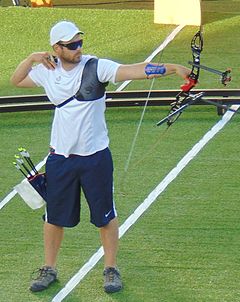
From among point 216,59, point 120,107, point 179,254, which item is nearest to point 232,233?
point 179,254

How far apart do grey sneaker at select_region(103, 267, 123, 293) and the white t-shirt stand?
0.83 m

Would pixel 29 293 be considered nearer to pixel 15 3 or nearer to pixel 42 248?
pixel 42 248

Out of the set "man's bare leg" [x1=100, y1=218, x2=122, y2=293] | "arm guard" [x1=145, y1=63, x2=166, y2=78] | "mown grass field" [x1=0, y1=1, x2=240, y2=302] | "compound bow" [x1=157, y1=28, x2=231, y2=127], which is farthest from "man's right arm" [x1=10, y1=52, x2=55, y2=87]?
"mown grass field" [x1=0, y1=1, x2=240, y2=302]

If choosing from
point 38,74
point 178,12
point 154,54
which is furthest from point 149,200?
point 178,12

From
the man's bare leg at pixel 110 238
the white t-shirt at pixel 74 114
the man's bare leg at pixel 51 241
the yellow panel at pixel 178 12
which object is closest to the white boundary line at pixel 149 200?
the man's bare leg at pixel 51 241

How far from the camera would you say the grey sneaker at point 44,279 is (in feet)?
22.9

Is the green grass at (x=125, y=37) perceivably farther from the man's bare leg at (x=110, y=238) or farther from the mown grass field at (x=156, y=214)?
the man's bare leg at (x=110, y=238)

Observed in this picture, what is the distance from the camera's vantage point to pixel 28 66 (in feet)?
22.3

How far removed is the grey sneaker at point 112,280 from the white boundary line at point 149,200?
241mm

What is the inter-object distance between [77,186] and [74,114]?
50 cm

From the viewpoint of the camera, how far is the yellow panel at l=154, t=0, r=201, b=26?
528 inches

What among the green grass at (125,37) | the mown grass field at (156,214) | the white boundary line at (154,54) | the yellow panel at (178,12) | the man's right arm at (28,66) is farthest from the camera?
the yellow panel at (178,12)

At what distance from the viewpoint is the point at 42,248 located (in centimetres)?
770

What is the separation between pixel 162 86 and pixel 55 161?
511cm
